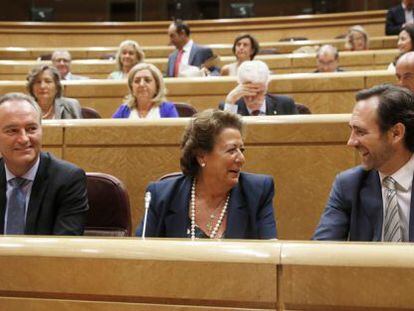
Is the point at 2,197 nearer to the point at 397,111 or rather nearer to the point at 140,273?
the point at 140,273

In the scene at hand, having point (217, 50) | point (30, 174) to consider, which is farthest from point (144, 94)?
point (217, 50)

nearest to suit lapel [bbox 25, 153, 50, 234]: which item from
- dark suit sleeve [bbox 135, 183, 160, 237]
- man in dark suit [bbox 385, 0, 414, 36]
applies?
dark suit sleeve [bbox 135, 183, 160, 237]

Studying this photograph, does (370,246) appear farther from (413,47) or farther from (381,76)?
(413,47)

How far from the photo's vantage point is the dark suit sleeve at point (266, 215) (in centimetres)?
120

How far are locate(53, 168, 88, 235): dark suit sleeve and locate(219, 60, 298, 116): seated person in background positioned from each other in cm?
89

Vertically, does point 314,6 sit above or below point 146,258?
above

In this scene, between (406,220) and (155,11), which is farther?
(155,11)

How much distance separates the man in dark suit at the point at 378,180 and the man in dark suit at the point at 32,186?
0.48 m

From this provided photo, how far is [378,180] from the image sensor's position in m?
1.09

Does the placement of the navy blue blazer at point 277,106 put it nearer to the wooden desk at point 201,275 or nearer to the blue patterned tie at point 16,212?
the blue patterned tie at point 16,212

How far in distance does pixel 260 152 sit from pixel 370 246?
941 millimetres

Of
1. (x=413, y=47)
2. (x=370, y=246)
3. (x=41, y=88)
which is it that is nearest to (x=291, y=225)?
(x=370, y=246)

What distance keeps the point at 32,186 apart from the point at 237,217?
1.35ft

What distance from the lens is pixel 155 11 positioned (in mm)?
6047
